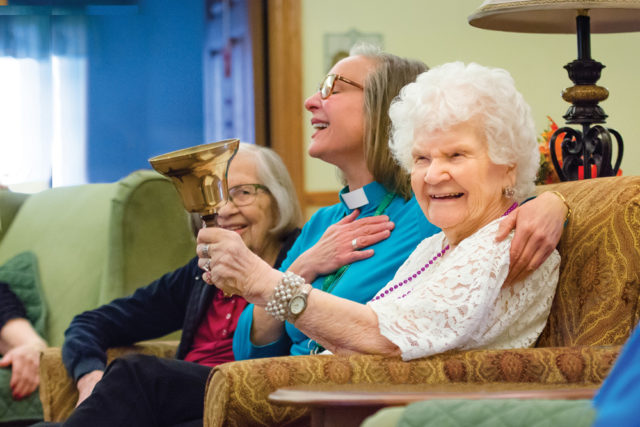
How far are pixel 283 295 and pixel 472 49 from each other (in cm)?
342

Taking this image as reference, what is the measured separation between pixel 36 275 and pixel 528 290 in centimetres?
185

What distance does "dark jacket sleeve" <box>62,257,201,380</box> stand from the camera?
229 centimetres

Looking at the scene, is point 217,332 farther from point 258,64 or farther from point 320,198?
point 258,64

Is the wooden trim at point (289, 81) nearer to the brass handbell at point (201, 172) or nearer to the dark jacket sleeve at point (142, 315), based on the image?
the dark jacket sleeve at point (142, 315)

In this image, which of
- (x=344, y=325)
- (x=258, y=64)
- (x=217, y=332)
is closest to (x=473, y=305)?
(x=344, y=325)

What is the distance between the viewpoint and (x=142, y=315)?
234 centimetres

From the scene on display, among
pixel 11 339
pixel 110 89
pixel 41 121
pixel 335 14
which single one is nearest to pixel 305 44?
pixel 335 14

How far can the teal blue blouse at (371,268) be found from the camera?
5.86ft

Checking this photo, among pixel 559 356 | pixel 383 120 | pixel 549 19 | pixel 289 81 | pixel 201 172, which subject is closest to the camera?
pixel 559 356

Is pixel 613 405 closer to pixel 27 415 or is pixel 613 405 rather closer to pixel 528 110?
pixel 528 110

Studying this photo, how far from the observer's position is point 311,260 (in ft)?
6.22

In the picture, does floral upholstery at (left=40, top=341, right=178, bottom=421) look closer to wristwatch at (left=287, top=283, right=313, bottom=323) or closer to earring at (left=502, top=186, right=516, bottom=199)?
wristwatch at (left=287, top=283, right=313, bottom=323)

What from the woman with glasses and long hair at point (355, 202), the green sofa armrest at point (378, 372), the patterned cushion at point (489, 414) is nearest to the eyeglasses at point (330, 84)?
the woman with glasses and long hair at point (355, 202)

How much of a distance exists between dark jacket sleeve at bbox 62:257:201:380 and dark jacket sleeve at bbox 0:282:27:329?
35 cm
